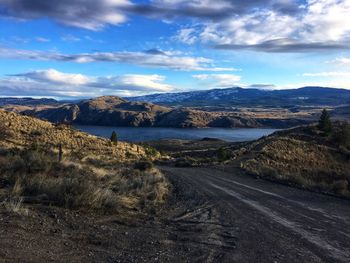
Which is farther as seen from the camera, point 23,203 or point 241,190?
point 241,190

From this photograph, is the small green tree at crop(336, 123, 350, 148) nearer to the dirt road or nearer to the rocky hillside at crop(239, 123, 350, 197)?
the rocky hillside at crop(239, 123, 350, 197)

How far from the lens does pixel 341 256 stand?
7645mm

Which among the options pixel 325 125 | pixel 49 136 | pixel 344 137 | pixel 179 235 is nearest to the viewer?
pixel 179 235

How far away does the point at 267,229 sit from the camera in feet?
32.3

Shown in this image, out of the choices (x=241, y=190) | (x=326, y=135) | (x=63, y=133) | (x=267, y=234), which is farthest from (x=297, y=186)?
(x=326, y=135)

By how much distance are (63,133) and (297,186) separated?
107ft

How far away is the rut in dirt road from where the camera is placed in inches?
302

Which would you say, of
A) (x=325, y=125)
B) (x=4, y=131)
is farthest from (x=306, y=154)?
(x=4, y=131)

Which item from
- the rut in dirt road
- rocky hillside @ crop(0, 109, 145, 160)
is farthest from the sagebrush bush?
rocky hillside @ crop(0, 109, 145, 160)

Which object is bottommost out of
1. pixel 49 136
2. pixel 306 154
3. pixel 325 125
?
pixel 306 154

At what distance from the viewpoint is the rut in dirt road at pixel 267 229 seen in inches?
302

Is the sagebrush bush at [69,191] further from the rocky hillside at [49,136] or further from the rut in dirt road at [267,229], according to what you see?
the rocky hillside at [49,136]

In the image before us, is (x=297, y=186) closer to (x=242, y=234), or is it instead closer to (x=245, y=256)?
(x=242, y=234)

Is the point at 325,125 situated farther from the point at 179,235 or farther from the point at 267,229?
the point at 179,235
